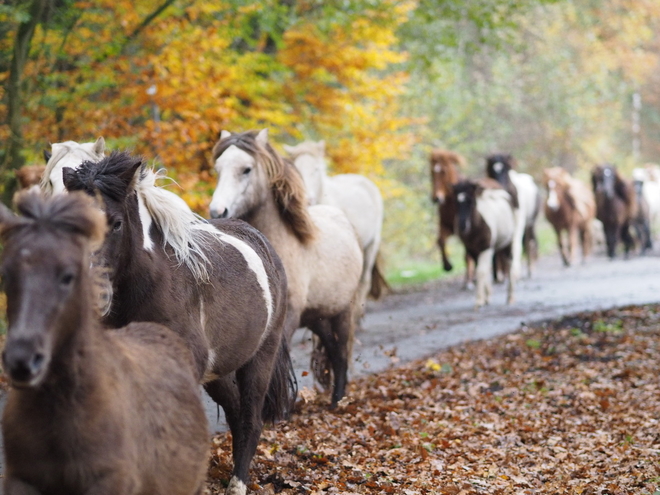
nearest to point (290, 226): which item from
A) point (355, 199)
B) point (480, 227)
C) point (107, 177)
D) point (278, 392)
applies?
point (278, 392)

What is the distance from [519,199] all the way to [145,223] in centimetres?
1474

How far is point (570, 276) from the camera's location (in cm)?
2027

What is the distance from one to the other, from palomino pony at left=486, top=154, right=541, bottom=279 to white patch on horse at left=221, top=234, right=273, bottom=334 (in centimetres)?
1133

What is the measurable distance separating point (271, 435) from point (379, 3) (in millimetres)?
10633

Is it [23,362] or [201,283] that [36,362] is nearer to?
[23,362]

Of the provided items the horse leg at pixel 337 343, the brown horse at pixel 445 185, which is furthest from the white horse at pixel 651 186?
the horse leg at pixel 337 343

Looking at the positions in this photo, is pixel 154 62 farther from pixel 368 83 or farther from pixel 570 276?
pixel 570 276

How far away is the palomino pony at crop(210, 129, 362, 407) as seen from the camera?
710 centimetres

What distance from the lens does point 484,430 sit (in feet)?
23.5

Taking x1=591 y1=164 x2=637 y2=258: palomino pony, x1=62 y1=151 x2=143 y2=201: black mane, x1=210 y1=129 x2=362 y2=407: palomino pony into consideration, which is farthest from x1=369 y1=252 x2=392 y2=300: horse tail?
x1=591 y1=164 x2=637 y2=258: palomino pony

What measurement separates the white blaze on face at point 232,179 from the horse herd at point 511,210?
27.9ft

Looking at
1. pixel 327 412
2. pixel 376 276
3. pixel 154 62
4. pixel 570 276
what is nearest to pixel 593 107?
pixel 570 276

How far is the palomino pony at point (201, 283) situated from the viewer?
13.6ft

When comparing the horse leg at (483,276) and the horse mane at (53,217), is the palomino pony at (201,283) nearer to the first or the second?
the horse mane at (53,217)
